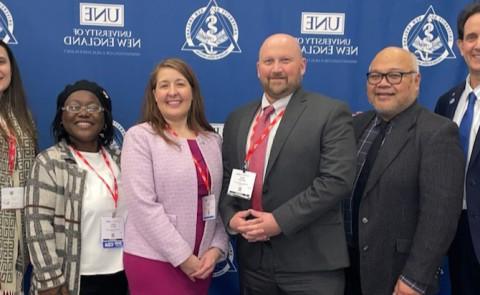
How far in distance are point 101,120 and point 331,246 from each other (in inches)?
45.3

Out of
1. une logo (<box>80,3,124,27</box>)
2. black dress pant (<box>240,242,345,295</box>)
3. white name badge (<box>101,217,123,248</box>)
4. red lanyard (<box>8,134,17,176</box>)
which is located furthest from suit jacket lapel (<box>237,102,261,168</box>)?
une logo (<box>80,3,124,27</box>)

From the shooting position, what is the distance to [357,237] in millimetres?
1971

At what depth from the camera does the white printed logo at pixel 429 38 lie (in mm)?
2742

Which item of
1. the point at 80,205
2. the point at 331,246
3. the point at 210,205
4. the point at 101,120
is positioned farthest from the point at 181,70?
the point at 331,246

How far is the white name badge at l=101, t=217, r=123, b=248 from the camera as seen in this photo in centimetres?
199

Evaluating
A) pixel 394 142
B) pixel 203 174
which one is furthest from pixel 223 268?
pixel 394 142

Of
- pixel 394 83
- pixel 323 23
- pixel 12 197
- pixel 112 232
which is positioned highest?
pixel 323 23

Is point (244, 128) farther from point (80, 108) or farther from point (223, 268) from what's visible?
point (223, 268)

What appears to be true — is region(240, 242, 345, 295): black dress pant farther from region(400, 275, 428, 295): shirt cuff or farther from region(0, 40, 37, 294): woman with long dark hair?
region(0, 40, 37, 294): woman with long dark hair

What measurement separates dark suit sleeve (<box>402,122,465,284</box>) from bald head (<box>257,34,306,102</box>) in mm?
599

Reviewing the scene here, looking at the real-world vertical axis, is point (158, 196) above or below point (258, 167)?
below

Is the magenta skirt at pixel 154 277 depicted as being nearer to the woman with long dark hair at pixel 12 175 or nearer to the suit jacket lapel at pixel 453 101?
the woman with long dark hair at pixel 12 175

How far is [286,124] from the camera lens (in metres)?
1.88

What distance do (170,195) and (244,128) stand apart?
1.43 feet
